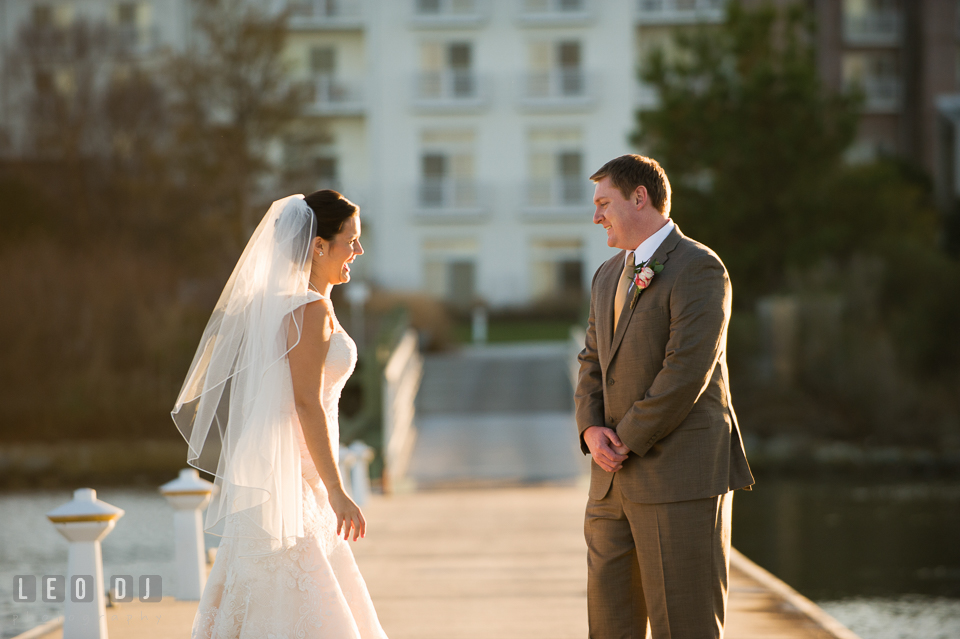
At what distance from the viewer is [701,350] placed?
3172 millimetres

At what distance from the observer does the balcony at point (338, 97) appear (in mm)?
34969

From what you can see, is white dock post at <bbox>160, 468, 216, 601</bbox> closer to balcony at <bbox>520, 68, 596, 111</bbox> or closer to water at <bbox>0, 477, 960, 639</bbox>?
water at <bbox>0, 477, 960, 639</bbox>

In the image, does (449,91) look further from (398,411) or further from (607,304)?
(607,304)

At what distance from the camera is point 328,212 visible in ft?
11.5

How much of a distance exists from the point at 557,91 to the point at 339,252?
32170mm

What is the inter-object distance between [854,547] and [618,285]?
9.05 metres

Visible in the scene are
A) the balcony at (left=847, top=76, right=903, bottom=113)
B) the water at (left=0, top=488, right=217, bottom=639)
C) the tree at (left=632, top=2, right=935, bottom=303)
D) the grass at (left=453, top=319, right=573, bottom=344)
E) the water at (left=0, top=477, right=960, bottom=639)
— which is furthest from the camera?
the balcony at (left=847, top=76, right=903, bottom=113)

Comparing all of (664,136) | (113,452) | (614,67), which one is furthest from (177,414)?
(614,67)

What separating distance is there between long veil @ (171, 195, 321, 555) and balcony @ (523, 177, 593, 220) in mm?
31192

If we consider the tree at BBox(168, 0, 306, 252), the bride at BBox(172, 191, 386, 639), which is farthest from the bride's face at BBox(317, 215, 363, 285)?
the tree at BBox(168, 0, 306, 252)

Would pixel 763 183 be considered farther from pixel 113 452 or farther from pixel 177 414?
pixel 177 414

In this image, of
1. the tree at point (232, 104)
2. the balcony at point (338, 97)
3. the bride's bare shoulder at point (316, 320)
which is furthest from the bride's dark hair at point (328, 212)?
the balcony at point (338, 97)

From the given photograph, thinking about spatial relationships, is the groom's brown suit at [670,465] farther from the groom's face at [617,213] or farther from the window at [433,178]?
the window at [433,178]

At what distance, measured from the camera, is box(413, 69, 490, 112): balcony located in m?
34.6
